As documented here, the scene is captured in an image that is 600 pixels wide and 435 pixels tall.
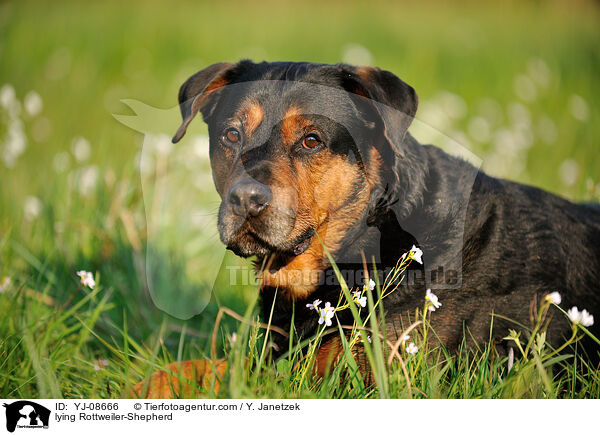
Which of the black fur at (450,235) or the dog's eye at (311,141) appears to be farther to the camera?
the dog's eye at (311,141)

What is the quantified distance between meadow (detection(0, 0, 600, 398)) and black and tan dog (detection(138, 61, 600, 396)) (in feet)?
0.86

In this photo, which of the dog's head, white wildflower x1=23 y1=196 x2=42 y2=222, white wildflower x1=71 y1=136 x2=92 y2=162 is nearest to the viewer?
the dog's head

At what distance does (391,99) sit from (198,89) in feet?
3.55

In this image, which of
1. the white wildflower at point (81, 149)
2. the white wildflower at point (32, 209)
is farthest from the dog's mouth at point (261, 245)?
the white wildflower at point (81, 149)

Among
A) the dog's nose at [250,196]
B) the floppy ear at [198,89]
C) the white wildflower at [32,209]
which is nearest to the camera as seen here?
the dog's nose at [250,196]

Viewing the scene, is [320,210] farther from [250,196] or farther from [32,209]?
[32,209]

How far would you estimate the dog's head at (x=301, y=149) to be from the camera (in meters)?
2.67

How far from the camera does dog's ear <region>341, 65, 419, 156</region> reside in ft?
8.65

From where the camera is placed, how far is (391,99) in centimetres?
271
